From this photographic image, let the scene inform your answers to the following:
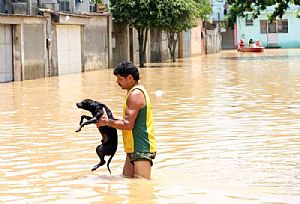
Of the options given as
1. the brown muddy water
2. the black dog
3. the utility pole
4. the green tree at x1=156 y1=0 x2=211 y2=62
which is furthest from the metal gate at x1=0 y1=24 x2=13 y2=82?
the black dog

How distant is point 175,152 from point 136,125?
10.0 ft

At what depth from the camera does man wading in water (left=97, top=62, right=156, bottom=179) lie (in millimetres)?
7562

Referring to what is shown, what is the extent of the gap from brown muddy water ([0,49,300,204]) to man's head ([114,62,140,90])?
1.02 metres

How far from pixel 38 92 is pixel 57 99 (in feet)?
10.3

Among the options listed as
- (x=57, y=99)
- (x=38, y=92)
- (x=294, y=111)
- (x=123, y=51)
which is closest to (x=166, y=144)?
(x=294, y=111)

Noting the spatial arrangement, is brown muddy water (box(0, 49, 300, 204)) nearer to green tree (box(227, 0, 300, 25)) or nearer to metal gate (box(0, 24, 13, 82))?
metal gate (box(0, 24, 13, 82))

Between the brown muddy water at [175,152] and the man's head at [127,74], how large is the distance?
1019 mm

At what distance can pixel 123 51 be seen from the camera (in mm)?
44219

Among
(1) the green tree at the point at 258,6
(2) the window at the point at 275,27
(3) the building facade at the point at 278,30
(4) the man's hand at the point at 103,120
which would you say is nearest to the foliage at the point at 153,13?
(1) the green tree at the point at 258,6

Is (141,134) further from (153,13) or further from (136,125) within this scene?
(153,13)

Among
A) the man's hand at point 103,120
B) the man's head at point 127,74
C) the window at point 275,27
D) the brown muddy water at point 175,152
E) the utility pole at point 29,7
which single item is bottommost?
the brown muddy water at point 175,152

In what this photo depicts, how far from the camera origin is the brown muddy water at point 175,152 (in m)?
7.56

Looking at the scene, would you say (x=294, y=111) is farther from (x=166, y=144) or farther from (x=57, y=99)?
(x=57, y=99)

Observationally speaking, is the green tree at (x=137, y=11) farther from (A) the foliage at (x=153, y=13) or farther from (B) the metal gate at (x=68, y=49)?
(B) the metal gate at (x=68, y=49)
